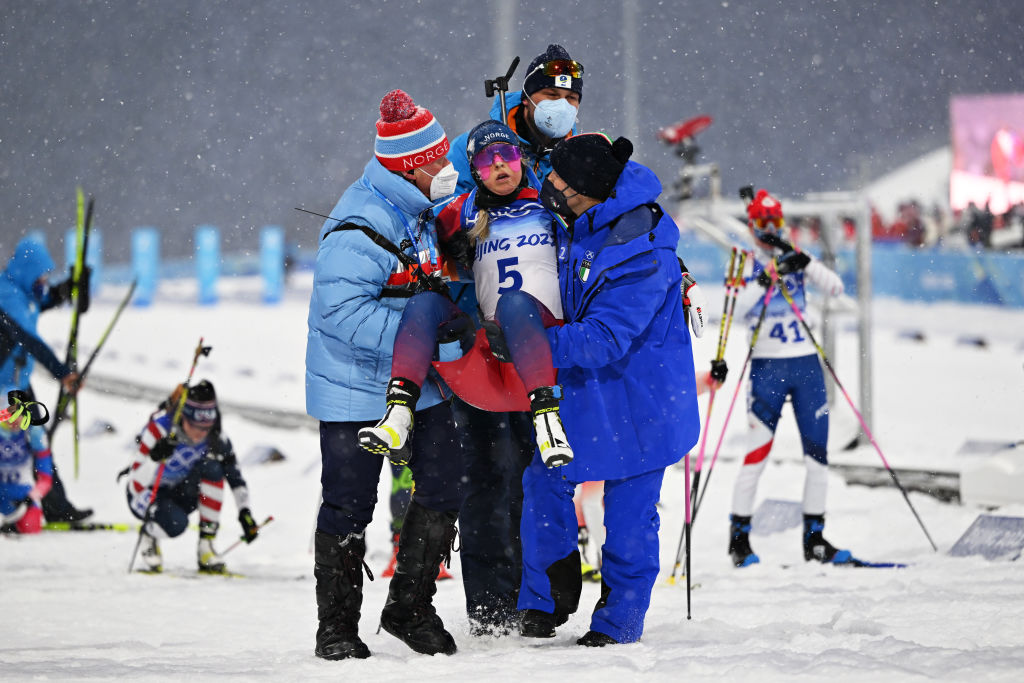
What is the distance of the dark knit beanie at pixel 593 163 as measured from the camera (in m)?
3.27

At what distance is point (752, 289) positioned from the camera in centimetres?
554

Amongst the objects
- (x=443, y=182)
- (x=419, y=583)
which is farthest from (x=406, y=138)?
(x=419, y=583)

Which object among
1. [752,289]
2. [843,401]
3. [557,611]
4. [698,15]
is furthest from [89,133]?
[557,611]

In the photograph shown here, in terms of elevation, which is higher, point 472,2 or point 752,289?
point 472,2

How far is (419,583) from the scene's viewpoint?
334cm

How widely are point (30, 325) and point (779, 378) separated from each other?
4.50m

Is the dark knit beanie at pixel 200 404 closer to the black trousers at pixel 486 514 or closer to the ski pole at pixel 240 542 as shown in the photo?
the ski pole at pixel 240 542

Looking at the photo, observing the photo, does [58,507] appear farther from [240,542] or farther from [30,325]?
[240,542]

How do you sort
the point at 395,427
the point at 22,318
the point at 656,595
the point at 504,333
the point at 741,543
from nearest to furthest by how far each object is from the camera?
1. the point at 395,427
2. the point at 504,333
3. the point at 656,595
4. the point at 741,543
5. the point at 22,318

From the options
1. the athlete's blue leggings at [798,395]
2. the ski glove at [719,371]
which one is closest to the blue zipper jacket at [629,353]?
the ski glove at [719,371]

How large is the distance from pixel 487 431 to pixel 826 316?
17.1 feet

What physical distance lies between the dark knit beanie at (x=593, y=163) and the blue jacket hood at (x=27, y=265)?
4547 mm

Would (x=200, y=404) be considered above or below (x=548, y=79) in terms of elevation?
below

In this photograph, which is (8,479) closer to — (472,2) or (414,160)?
(414,160)
